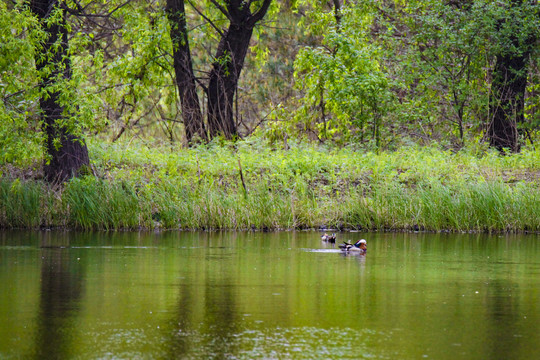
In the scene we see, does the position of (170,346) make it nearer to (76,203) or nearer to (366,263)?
(366,263)

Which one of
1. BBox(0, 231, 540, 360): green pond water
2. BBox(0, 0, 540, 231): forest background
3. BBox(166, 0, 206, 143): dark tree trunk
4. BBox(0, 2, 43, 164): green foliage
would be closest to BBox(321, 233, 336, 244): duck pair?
BBox(0, 231, 540, 360): green pond water

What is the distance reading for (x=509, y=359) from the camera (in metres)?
6.39

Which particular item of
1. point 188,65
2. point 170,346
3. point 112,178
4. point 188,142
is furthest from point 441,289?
point 188,65

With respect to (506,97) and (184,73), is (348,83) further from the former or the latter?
(184,73)

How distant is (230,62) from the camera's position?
27172mm

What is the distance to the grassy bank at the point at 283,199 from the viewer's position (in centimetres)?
1891

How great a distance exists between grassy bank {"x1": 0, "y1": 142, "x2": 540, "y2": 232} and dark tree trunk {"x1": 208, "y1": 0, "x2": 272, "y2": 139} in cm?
531

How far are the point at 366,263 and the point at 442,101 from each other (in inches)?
657

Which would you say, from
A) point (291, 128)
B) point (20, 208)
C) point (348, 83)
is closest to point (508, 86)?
point (348, 83)

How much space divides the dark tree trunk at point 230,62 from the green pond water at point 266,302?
12049mm

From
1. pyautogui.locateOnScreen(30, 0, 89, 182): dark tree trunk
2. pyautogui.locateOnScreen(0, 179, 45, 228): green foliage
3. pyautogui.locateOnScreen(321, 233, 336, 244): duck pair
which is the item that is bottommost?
pyautogui.locateOnScreen(321, 233, 336, 244): duck pair

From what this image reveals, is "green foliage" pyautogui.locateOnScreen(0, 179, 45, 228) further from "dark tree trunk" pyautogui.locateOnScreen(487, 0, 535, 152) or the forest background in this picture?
"dark tree trunk" pyautogui.locateOnScreen(487, 0, 535, 152)

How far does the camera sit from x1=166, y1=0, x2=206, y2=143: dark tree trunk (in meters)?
26.2

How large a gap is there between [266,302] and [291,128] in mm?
19876
